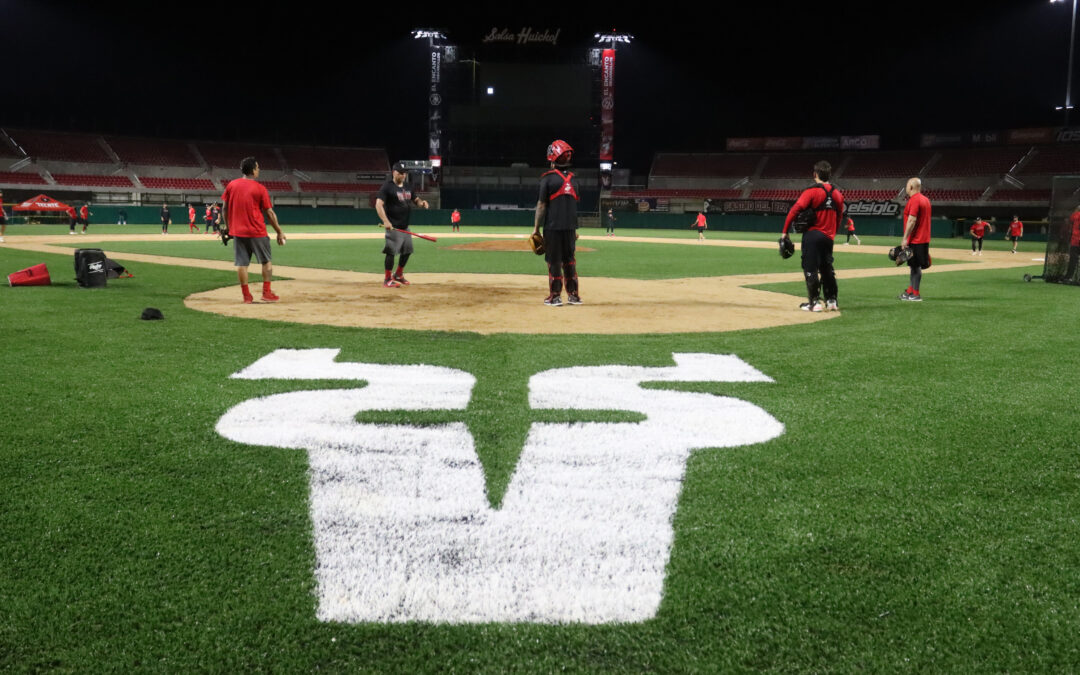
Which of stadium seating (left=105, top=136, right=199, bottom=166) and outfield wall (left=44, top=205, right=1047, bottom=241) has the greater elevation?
stadium seating (left=105, top=136, right=199, bottom=166)

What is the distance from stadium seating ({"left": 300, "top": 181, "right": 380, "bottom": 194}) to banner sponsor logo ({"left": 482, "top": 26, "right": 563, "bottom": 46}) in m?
16.0

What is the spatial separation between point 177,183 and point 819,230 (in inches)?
2433

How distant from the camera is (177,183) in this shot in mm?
61438

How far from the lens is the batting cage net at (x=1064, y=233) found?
14953mm

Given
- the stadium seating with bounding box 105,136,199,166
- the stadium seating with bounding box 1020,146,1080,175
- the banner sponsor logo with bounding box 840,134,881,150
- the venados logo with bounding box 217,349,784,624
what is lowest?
the venados logo with bounding box 217,349,784,624

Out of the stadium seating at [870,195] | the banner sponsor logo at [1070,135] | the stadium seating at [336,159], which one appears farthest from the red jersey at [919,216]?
the stadium seating at [336,159]

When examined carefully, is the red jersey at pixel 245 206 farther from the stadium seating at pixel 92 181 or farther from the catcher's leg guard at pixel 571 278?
the stadium seating at pixel 92 181

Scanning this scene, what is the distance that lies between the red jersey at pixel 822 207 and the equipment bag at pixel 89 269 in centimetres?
992

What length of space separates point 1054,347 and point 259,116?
234 feet

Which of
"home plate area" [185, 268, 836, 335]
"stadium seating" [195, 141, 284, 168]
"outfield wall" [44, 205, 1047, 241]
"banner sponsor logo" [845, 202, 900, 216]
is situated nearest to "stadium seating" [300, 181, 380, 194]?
"stadium seating" [195, 141, 284, 168]

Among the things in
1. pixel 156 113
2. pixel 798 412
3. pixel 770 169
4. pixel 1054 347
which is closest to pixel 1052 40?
pixel 770 169

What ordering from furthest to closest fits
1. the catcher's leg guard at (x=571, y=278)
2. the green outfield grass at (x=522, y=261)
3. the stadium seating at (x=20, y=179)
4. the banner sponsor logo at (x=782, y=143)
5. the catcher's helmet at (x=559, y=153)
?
1. the banner sponsor logo at (x=782, y=143)
2. the stadium seating at (x=20, y=179)
3. the green outfield grass at (x=522, y=261)
4. the catcher's leg guard at (x=571, y=278)
5. the catcher's helmet at (x=559, y=153)

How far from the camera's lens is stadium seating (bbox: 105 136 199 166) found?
62.8 metres

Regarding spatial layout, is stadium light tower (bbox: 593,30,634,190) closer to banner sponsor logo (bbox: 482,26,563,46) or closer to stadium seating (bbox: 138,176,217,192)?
banner sponsor logo (bbox: 482,26,563,46)
